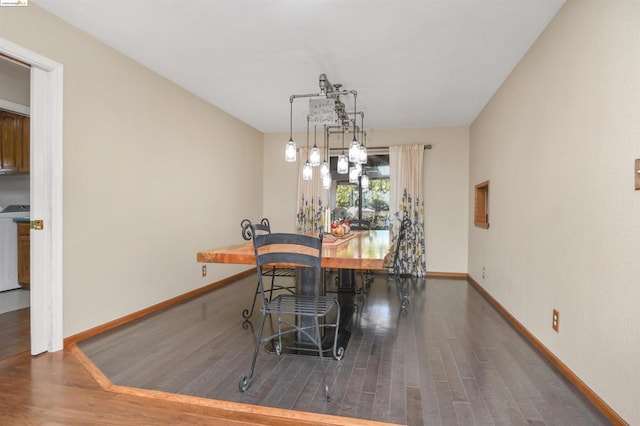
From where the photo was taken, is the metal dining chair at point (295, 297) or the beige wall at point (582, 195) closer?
the beige wall at point (582, 195)

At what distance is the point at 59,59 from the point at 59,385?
2282 millimetres

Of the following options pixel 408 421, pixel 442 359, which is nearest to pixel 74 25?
pixel 408 421

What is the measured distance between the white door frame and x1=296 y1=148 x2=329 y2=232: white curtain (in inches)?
154

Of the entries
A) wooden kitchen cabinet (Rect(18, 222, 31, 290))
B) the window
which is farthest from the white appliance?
the window

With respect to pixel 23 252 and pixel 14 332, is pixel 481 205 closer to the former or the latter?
pixel 14 332

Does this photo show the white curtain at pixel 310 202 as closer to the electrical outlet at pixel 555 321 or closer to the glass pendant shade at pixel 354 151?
the glass pendant shade at pixel 354 151

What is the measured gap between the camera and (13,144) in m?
4.52

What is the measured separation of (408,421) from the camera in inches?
67.1

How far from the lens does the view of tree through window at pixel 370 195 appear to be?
19.7 ft

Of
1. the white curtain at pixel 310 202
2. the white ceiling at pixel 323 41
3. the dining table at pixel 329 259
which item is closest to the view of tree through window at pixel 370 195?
the white curtain at pixel 310 202

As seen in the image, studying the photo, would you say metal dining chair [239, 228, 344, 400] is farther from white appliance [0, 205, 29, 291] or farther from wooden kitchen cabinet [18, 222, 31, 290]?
white appliance [0, 205, 29, 291]

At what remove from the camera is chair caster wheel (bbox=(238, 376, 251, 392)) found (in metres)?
1.99

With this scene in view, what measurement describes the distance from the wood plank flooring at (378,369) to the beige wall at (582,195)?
0.97 ft

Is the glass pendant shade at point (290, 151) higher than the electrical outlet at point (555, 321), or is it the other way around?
the glass pendant shade at point (290, 151)
